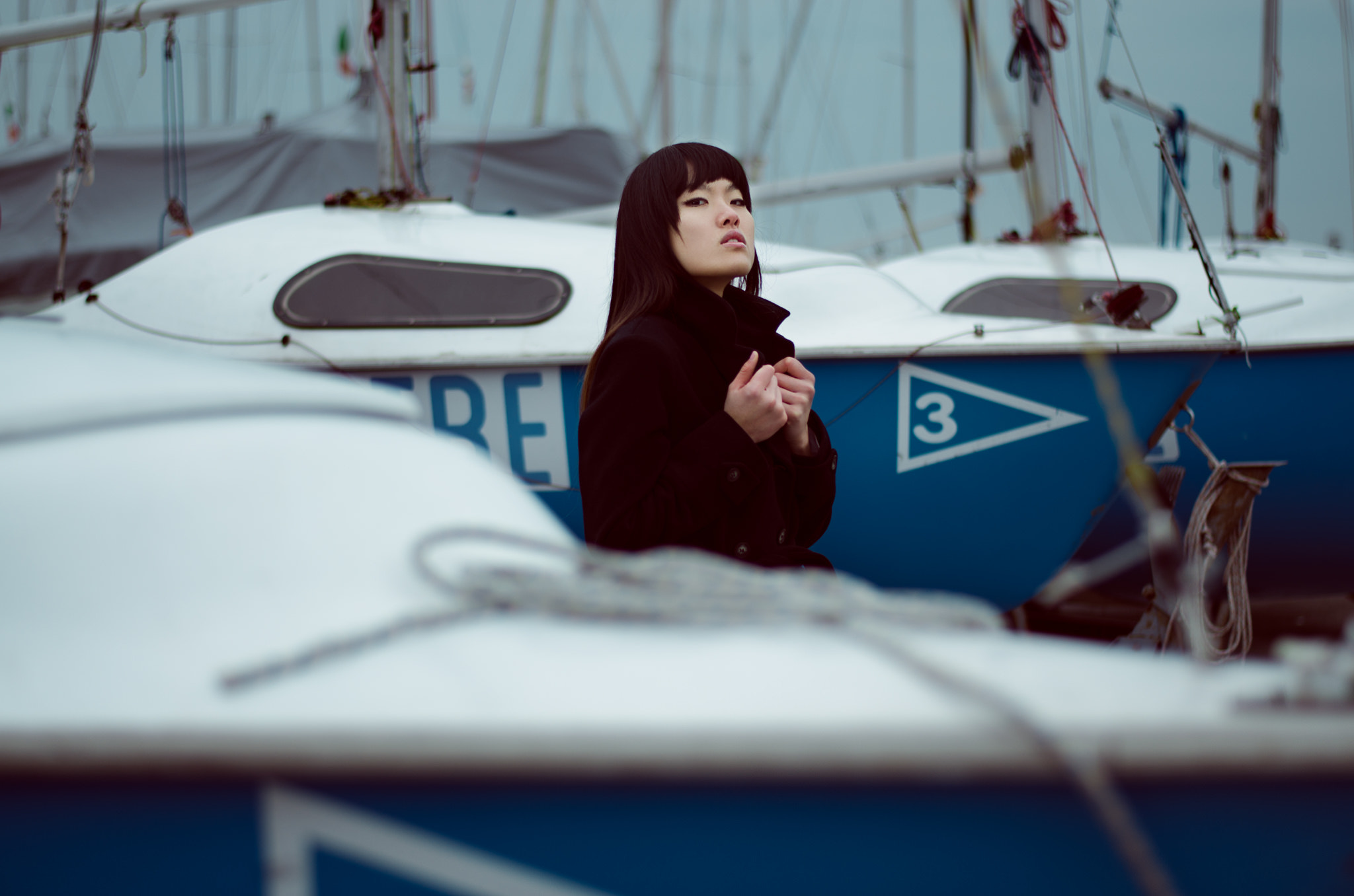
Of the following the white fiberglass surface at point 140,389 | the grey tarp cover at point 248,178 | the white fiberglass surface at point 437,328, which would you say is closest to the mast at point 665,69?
the grey tarp cover at point 248,178

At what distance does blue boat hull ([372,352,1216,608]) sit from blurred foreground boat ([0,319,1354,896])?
2.41 m

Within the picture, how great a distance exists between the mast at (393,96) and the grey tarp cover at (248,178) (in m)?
3.38

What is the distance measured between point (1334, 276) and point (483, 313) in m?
3.76

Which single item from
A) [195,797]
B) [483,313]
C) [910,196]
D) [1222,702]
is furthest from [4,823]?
[910,196]

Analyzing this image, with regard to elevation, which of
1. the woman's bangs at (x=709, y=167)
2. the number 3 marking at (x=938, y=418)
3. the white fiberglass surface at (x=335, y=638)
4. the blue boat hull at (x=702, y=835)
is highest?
the woman's bangs at (x=709, y=167)

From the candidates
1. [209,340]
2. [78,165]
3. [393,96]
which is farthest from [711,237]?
[78,165]

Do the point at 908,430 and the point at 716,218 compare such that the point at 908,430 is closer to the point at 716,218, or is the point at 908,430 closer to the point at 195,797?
the point at 716,218

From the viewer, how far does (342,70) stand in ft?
43.9

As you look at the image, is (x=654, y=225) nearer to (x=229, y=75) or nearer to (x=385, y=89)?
(x=385, y=89)

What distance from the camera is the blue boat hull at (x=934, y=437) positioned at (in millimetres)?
3430

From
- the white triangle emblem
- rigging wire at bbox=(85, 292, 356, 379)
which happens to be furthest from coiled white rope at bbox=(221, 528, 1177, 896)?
rigging wire at bbox=(85, 292, 356, 379)

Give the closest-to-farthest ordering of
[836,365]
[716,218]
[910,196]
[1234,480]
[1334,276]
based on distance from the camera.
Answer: [716,218] < [1234,480] < [836,365] < [1334,276] < [910,196]

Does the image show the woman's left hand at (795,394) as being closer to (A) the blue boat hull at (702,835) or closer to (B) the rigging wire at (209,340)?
(A) the blue boat hull at (702,835)

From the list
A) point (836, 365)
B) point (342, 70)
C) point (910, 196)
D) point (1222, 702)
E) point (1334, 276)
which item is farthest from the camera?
point (342, 70)
